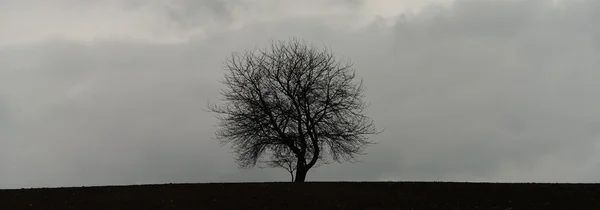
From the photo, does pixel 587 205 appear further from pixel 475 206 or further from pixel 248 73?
pixel 248 73

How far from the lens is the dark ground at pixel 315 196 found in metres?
22.2

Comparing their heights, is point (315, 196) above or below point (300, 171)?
below

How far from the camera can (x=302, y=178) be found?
35.1 meters

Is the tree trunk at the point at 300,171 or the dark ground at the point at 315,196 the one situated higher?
the tree trunk at the point at 300,171

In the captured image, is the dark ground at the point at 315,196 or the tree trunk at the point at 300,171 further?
the tree trunk at the point at 300,171

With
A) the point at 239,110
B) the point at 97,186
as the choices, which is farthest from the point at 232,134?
the point at 97,186

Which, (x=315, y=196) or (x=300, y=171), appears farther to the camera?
(x=300, y=171)

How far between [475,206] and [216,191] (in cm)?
1032

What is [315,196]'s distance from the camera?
78.6 feet

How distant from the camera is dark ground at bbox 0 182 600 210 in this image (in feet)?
72.7

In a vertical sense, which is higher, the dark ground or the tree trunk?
the tree trunk

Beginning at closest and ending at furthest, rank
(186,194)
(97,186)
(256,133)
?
(186,194) → (97,186) → (256,133)

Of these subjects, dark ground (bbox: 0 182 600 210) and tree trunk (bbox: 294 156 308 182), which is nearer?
dark ground (bbox: 0 182 600 210)

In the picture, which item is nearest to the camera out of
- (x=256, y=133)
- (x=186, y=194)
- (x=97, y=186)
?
(x=186, y=194)
